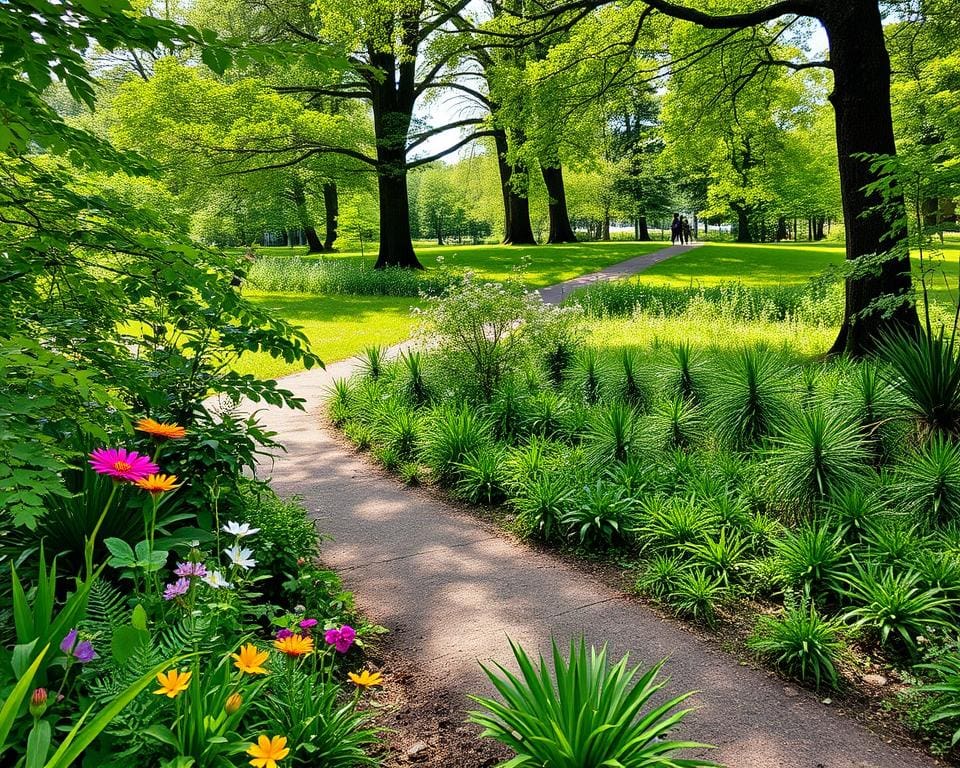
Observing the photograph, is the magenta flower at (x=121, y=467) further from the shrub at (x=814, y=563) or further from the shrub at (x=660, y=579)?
the shrub at (x=814, y=563)

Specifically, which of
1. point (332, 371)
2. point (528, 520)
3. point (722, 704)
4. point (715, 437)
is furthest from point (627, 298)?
point (722, 704)

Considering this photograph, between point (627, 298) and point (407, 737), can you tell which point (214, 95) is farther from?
point (407, 737)

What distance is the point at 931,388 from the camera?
4.39 meters

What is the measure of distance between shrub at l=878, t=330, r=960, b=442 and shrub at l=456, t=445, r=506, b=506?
9.94ft

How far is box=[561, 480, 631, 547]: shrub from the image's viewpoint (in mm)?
4156

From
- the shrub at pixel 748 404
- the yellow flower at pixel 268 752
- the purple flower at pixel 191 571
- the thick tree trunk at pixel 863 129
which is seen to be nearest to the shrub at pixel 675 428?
the shrub at pixel 748 404

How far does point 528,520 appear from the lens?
4418mm

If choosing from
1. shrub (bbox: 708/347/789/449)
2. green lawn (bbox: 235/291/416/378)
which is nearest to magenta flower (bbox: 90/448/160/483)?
shrub (bbox: 708/347/789/449)

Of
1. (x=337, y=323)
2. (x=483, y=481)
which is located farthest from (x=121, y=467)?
(x=337, y=323)

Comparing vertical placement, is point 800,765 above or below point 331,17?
below

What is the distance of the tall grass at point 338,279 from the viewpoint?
735 inches

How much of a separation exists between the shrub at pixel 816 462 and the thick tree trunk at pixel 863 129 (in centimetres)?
307

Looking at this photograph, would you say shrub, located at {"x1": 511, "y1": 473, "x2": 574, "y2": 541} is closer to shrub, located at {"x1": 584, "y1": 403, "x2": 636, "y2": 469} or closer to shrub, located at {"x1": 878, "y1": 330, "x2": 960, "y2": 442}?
shrub, located at {"x1": 584, "y1": 403, "x2": 636, "y2": 469}

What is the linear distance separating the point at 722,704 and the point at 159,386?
304 cm
